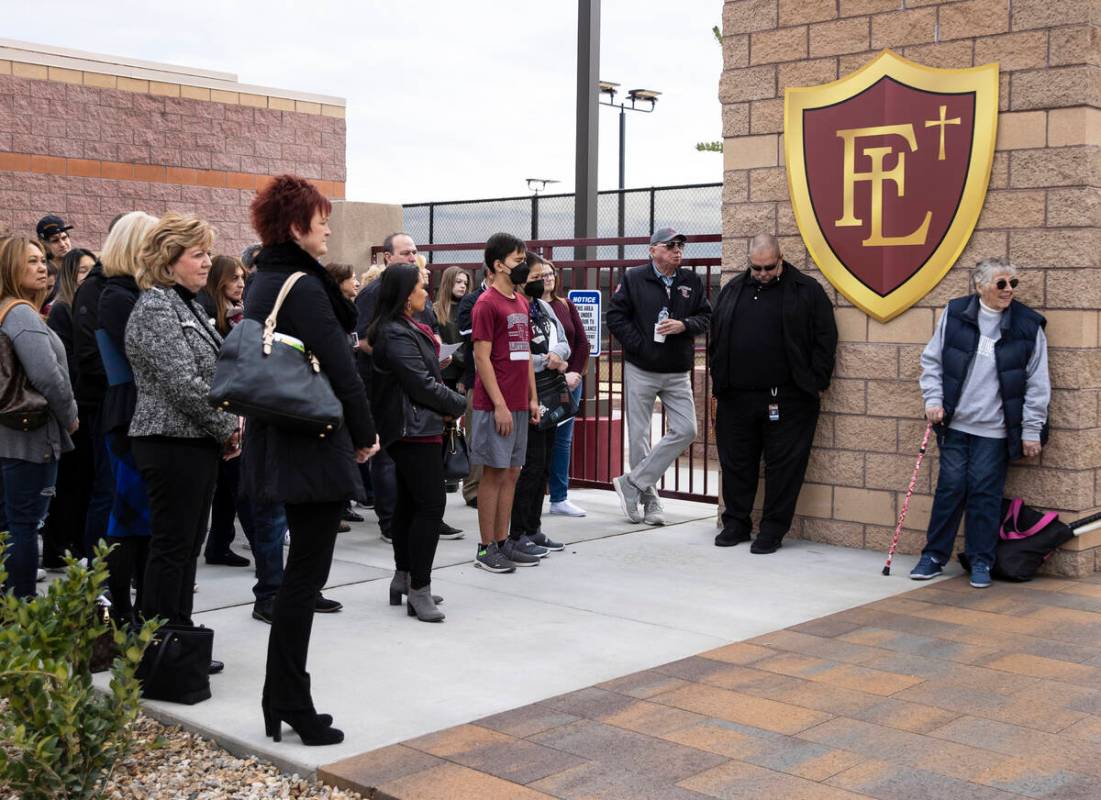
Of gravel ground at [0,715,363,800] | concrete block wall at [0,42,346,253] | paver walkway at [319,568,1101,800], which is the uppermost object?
concrete block wall at [0,42,346,253]

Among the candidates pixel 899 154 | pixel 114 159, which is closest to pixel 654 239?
pixel 899 154

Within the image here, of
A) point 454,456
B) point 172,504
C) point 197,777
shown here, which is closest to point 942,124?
point 454,456

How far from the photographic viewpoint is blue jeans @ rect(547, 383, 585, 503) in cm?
970

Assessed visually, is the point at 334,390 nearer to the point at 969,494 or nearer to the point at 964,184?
the point at 969,494

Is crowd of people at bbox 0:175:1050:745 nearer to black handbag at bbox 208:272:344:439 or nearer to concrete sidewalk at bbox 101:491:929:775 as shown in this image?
black handbag at bbox 208:272:344:439

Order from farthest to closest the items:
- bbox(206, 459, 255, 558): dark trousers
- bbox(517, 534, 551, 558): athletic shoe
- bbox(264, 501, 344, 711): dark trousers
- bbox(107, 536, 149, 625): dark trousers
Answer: bbox(517, 534, 551, 558): athletic shoe, bbox(206, 459, 255, 558): dark trousers, bbox(107, 536, 149, 625): dark trousers, bbox(264, 501, 344, 711): dark trousers

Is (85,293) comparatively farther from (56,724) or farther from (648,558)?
(648,558)

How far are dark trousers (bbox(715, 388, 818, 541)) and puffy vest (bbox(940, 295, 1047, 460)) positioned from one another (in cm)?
108

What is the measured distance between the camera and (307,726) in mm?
4598

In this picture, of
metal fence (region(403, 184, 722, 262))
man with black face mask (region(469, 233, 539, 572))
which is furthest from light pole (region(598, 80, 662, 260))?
man with black face mask (region(469, 233, 539, 572))

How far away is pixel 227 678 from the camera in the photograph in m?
5.45

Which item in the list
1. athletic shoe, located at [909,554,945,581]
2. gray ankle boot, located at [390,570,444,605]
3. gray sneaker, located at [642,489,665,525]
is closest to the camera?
gray ankle boot, located at [390,570,444,605]

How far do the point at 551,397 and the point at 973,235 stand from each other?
2.69m

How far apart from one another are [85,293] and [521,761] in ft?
11.1
